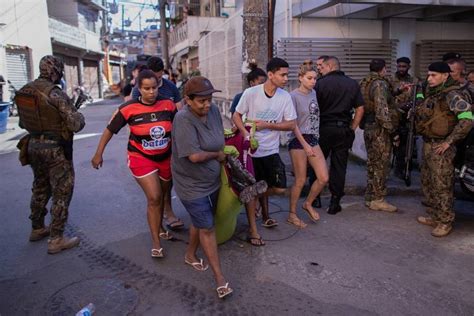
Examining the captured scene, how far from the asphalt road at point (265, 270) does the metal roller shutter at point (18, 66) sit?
54.0 feet

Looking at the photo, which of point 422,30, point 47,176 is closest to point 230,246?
point 47,176

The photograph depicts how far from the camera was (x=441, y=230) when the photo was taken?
14.8 feet

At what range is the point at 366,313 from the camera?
3107mm

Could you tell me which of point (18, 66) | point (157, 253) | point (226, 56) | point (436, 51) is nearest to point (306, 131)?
point (157, 253)

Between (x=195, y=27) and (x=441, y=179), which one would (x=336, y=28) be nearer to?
(x=441, y=179)

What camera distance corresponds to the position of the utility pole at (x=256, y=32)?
6.20m

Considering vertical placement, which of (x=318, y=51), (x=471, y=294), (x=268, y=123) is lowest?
(x=471, y=294)

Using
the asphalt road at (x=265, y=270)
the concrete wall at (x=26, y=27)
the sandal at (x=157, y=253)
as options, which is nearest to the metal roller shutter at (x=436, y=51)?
the asphalt road at (x=265, y=270)

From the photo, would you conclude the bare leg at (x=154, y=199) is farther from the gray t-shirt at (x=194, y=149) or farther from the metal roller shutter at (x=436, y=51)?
the metal roller shutter at (x=436, y=51)

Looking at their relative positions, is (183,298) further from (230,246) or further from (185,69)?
(185,69)

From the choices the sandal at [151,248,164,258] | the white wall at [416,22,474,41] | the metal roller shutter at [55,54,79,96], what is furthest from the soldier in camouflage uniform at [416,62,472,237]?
the metal roller shutter at [55,54,79,96]

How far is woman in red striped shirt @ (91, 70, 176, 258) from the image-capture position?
12.7 feet

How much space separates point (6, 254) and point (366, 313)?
3301mm

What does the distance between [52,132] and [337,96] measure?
295cm
